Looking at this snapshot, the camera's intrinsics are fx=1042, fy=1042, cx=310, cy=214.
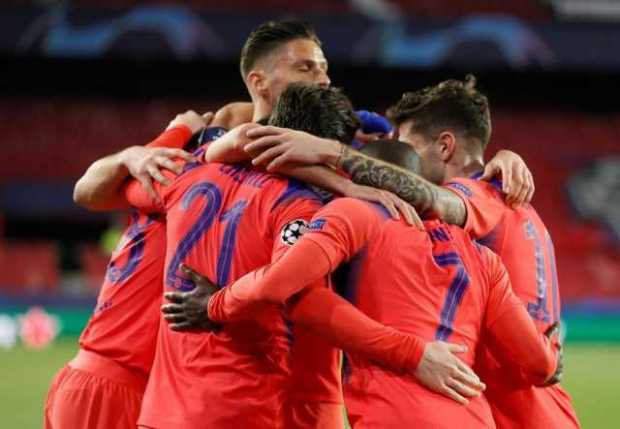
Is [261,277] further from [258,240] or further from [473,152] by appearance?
[473,152]

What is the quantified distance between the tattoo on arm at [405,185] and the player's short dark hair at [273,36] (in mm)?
974

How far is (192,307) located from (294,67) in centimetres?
130

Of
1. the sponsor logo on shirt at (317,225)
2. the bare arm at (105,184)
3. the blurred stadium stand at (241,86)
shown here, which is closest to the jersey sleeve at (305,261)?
the sponsor logo on shirt at (317,225)

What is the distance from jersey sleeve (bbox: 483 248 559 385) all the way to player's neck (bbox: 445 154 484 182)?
649mm

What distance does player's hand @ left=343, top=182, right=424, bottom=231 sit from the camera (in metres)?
3.19

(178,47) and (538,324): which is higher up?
(178,47)

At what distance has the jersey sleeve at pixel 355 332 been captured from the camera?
9.89ft

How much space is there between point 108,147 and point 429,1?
6.88 metres

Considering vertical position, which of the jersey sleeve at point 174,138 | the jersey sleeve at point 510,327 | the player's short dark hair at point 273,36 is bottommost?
the jersey sleeve at point 510,327

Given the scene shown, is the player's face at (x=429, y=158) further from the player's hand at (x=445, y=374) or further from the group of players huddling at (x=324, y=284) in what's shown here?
the player's hand at (x=445, y=374)

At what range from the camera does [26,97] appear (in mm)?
21016

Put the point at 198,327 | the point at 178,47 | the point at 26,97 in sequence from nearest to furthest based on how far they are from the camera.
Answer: the point at 198,327 < the point at 178,47 < the point at 26,97

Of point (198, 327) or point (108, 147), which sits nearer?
point (198, 327)

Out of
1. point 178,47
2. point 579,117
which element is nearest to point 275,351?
point 178,47
